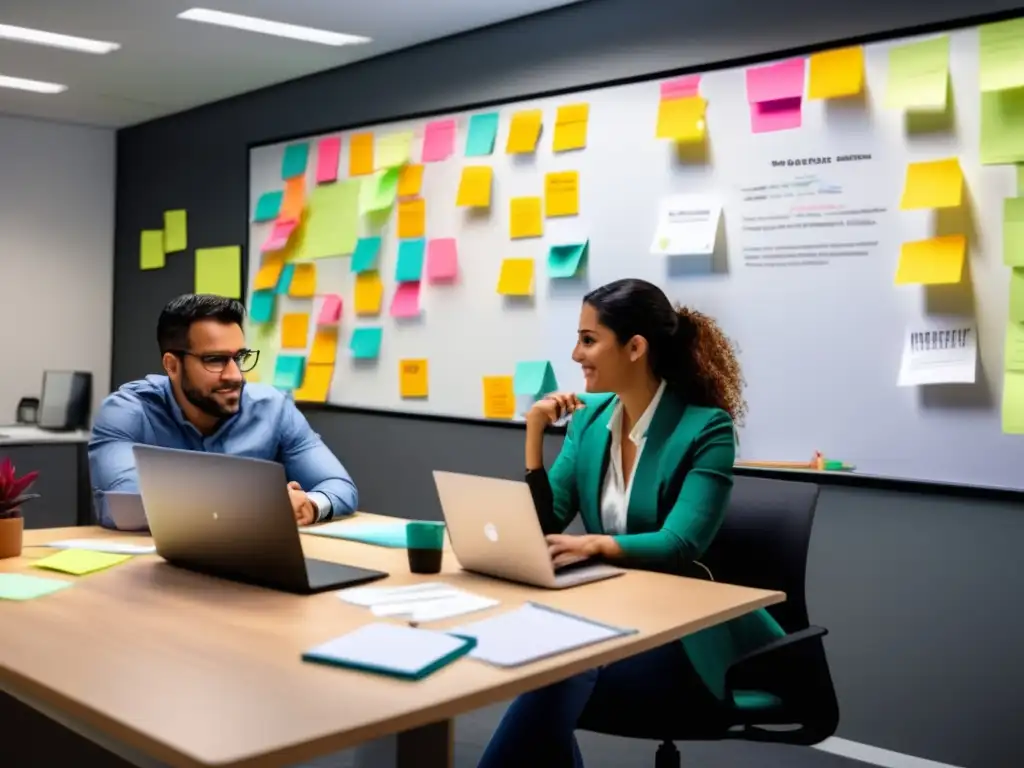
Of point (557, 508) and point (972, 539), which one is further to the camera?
point (972, 539)

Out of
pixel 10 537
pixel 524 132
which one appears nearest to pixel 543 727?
pixel 10 537

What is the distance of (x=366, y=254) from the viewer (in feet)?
13.8

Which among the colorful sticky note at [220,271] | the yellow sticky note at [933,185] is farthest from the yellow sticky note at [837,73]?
the colorful sticky note at [220,271]

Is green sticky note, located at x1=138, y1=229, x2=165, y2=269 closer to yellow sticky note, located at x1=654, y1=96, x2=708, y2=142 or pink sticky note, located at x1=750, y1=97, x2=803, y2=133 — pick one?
yellow sticky note, located at x1=654, y1=96, x2=708, y2=142

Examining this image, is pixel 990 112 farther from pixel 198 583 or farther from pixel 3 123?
pixel 3 123

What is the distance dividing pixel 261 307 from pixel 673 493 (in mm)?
3036

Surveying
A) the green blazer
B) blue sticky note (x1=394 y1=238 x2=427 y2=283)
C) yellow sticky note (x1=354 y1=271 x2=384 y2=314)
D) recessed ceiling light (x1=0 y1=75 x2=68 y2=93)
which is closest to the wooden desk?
the green blazer

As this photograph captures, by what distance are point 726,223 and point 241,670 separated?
2209 millimetres

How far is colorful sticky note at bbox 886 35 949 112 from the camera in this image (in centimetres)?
262

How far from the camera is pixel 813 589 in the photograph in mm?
2912

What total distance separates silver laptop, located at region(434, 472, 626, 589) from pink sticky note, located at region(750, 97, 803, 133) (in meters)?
1.61

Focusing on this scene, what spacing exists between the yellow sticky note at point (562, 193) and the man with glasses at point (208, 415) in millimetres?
1344

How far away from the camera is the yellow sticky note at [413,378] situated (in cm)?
400

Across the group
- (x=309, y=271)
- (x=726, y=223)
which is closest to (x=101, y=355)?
(x=309, y=271)
